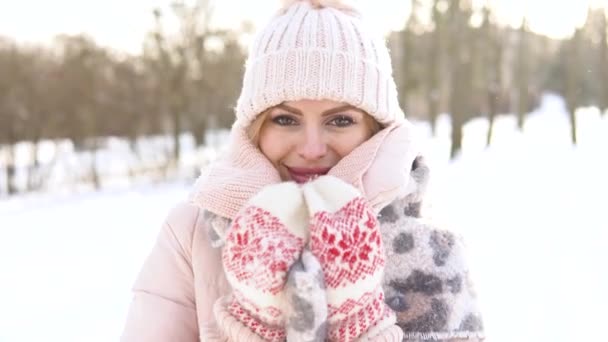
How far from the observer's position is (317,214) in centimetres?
143

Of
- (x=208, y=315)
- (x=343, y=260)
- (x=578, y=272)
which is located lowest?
(x=578, y=272)

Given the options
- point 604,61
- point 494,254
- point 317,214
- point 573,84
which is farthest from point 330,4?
point 604,61

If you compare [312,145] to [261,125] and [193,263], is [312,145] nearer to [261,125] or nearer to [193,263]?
[261,125]

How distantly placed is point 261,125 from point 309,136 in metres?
0.16

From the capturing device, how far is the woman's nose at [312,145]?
1.72 metres

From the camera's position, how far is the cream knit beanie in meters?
1.75

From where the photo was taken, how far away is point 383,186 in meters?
1.66

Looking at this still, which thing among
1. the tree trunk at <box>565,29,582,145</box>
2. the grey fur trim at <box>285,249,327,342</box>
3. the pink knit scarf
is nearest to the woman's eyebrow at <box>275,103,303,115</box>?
the pink knit scarf

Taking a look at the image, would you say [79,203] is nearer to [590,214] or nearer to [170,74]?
[170,74]

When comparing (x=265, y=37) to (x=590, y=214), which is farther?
(x=590, y=214)

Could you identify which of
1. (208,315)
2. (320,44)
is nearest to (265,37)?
(320,44)

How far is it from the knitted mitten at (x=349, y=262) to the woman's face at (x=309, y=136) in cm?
28

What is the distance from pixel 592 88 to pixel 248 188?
3408 cm

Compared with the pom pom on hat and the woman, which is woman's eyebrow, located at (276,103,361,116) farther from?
the pom pom on hat
